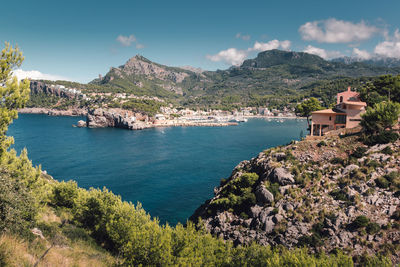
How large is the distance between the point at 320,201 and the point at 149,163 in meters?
54.1

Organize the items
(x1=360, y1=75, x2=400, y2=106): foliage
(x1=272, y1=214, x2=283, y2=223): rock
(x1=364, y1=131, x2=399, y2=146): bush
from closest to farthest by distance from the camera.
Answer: (x1=272, y1=214, x2=283, y2=223): rock
(x1=364, y1=131, x2=399, y2=146): bush
(x1=360, y1=75, x2=400, y2=106): foliage

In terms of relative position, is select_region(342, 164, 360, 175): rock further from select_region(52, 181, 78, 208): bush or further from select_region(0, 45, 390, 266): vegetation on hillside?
select_region(52, 181, 78, 208): bush

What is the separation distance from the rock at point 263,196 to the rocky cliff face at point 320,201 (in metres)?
0.13

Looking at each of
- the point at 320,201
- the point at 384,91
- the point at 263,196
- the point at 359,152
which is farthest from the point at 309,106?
the point at 263,196

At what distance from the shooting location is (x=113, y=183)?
5516cm

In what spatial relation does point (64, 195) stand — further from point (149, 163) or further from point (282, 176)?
point (149, 163)

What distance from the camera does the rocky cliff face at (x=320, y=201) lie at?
24.1m

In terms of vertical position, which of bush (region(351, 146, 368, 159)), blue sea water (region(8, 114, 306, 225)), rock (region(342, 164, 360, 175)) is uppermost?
bush (region(351, 146, 368, 159))

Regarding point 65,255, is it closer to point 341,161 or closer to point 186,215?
point 186,215

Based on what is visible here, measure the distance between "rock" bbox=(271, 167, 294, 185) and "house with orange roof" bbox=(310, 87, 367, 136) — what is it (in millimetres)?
14887

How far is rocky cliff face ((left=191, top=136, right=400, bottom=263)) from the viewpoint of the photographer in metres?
24.1

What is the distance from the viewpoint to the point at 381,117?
33594mm

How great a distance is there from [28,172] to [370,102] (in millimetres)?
53483

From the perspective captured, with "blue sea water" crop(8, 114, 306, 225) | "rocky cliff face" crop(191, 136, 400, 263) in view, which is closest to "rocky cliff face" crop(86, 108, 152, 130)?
"blue sea water" crop(8, 114, 306, 225)
